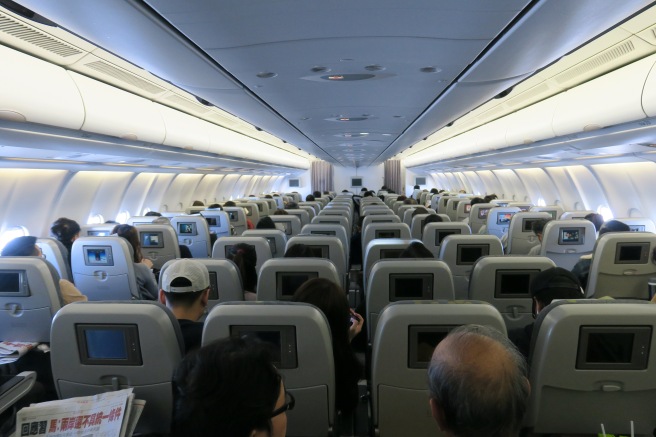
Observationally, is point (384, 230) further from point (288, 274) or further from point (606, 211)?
point (606, 211)

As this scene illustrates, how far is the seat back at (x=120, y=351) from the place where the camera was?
2.48m

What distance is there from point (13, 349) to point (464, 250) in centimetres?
412

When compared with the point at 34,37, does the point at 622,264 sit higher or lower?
lower

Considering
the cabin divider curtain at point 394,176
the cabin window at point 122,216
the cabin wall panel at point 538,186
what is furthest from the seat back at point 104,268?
the cabin divider curtain at point 394,176

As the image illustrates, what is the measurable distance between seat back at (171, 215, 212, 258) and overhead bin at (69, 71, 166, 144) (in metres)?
1.59

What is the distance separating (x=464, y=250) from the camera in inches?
218

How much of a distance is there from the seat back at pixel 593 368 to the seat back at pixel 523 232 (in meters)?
5.63

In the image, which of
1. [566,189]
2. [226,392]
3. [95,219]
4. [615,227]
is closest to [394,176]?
[566,189]

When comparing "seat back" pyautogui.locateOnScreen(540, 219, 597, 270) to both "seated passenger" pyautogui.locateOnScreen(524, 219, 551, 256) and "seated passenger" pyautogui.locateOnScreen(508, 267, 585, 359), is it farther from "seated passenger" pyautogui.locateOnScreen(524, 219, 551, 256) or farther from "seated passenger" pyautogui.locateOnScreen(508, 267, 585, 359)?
"seated passenger" pyautogui.locateOnScreen(508, 267, 585, 359)

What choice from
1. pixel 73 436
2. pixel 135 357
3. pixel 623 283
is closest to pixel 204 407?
pixel 73 436

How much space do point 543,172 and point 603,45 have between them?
11.1 m

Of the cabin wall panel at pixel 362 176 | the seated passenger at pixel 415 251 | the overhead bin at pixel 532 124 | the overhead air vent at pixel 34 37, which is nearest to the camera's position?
the overhead air vent at pixel 34 37

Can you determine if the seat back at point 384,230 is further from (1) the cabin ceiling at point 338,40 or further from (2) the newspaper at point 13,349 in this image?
(2) the newspaper at point 13,349

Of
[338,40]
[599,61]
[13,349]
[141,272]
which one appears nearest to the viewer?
[338,40]
